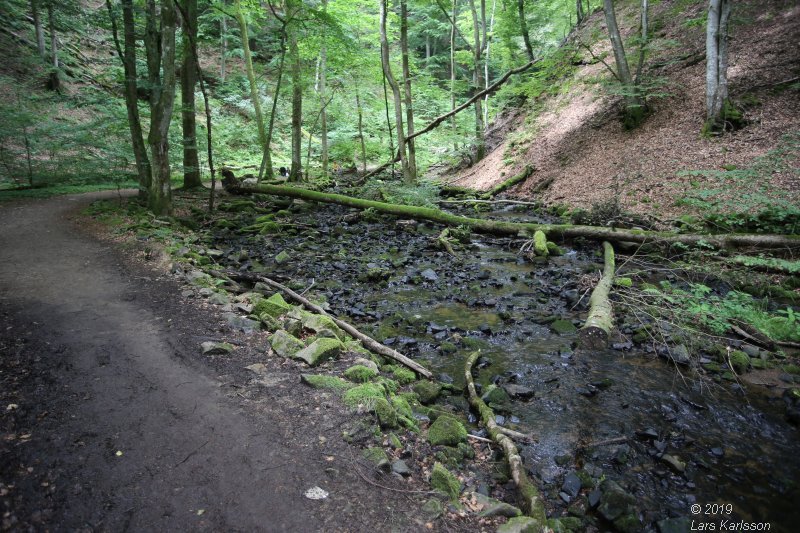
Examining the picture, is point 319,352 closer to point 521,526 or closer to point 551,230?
point 521,526

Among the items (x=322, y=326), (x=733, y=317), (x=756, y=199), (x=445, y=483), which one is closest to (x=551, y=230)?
(x=756, y=199)

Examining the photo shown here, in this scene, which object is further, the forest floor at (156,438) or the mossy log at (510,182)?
the mossy log at (510,182)

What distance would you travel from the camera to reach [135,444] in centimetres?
287

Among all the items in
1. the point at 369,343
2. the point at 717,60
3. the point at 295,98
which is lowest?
the point at 369,343

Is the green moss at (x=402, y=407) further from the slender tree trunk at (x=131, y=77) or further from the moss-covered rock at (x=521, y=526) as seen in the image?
the slender tree trunk at (x=131, y=77)

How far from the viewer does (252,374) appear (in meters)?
4.02

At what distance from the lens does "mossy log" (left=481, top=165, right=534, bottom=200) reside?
16.1 metres

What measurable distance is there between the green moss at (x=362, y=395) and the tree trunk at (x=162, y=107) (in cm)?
929

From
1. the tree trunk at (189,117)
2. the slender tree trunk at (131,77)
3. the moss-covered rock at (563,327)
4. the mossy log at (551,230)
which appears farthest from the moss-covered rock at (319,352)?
the tree trunk at (189,117)

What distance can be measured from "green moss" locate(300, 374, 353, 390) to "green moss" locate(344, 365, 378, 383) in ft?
0.51

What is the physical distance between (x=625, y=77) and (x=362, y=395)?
14.9 m

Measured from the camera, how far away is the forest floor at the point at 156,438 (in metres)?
2.38

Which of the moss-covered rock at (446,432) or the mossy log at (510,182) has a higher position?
the mossy log at (510,182)

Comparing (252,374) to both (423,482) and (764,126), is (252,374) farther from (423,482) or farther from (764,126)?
(764,126)
